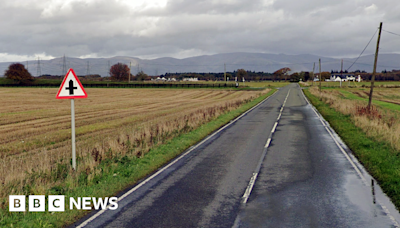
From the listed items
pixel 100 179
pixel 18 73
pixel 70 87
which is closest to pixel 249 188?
pixel 100 179

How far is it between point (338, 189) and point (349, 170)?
2.43 meters

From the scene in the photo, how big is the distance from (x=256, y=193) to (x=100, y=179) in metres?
4.60

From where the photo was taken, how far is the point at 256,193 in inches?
339

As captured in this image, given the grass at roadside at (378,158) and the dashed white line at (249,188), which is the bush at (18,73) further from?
the dashed white line at (249,188)

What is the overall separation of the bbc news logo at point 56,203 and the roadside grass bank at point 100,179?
15 cm

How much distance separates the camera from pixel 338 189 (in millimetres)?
8992

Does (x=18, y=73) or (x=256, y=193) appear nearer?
(x=256, y=193)

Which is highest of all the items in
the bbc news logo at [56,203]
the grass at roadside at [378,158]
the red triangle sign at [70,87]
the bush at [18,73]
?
the bush at [18,73]

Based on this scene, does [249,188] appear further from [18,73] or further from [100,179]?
[18,73]

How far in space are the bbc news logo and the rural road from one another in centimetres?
40

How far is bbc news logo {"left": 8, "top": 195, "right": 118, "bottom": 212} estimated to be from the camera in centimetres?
723

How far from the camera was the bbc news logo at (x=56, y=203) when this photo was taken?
23.7 ft

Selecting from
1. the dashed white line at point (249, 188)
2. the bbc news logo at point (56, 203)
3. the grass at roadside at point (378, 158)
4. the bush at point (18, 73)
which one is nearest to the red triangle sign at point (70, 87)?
the bbc news logo at point (56, 203)

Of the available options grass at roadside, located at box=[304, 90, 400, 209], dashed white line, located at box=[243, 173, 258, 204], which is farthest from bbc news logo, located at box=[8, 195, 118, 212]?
grass at roadside, located at box=[304, 90, 400, 209]
